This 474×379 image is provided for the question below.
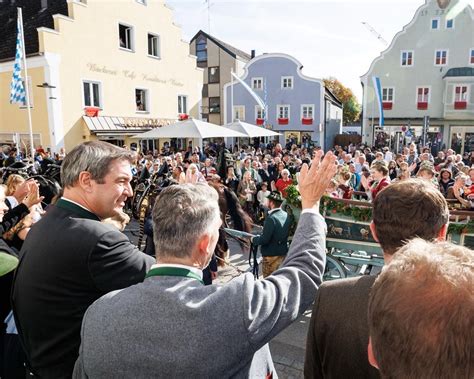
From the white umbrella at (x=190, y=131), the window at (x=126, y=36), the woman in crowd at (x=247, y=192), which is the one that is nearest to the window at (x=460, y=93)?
the window at (x=126, y=36)

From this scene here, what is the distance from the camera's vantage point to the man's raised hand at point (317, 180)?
5.27ft

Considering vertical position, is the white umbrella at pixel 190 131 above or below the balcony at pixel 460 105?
below

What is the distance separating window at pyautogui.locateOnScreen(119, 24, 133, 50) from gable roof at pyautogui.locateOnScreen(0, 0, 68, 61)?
3.04 m

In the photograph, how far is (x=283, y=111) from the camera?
33.7 m

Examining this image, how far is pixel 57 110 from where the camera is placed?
17.9 m

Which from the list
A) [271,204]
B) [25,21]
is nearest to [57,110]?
[25,21]

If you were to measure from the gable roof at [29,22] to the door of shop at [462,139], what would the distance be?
2753 centimetres

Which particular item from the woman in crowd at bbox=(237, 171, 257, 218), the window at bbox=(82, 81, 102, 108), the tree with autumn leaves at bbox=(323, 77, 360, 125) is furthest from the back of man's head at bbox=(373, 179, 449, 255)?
the tree with autumn leaves at bbox=(323, 77, 360, 125)

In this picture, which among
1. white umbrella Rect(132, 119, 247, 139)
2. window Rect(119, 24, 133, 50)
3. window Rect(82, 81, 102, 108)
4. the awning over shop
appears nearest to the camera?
white umbrella Rect(132, 119, 247, 139)

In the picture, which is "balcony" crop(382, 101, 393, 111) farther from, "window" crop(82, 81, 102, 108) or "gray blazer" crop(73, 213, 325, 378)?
"gray blazer" crop(73, 213, 325, 378)

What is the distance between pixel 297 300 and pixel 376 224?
0.62 m

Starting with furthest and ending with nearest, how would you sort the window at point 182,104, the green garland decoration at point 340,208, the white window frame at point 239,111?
the white window frame at point 239,111 < the window at point 182,104 < the green garland decoration at point 340,208

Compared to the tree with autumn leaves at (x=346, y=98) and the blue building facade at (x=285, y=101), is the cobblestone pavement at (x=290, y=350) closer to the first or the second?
the blue building facade at (x=285, y=101)

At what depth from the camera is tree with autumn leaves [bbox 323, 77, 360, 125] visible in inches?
2267
